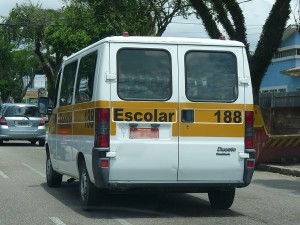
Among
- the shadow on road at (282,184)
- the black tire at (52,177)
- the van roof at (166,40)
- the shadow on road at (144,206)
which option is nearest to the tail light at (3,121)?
the black tire at (52,177)

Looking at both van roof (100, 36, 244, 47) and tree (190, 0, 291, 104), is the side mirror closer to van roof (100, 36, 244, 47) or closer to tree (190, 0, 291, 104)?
van roof (100, 36, 244, 47)

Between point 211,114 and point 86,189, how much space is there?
2.11 metres

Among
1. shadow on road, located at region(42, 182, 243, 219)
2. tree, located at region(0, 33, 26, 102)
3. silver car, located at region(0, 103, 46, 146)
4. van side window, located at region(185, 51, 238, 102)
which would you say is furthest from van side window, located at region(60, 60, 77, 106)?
tree, located at region(0, 33, 26, 102)

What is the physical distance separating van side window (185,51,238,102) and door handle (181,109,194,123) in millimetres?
189

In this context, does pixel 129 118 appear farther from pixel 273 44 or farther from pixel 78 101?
pixel 273 44

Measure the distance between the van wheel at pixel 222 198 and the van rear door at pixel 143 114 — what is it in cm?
125

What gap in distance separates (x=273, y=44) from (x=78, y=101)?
43.6 ft

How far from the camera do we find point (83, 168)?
9.81m

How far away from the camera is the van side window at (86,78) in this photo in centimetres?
936

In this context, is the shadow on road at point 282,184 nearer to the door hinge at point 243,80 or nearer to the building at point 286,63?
the door hinge at point 243,80

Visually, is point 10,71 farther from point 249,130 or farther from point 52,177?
point 249,130

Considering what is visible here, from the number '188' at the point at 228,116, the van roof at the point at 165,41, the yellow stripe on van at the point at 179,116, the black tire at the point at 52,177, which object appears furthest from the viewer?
the black tire at the point at 52,177

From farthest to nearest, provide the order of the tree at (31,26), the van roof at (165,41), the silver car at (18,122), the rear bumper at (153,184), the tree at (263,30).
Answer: the tree at (31,26) < the silver car at (18,122) < the tree at (263,30) < the van roof at (165,41) < the rear bumper at (153,184)

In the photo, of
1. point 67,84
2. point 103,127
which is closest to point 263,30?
point 67,84
